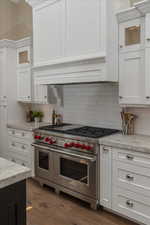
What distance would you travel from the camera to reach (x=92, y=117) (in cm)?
326

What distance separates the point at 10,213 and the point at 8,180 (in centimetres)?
21

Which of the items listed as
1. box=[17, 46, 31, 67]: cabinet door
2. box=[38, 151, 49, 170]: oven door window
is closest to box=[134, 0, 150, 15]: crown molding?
box=[17, 46, 31, 67]: cabinet door

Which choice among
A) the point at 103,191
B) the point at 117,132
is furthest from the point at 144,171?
the point at 117,132

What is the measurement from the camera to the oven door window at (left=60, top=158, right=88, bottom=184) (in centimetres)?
261

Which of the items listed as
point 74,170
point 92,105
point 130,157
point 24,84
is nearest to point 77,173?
point 74,170

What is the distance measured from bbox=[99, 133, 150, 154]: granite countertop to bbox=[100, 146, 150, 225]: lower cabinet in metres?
0.05

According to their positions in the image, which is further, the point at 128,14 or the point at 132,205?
the point at 128,14

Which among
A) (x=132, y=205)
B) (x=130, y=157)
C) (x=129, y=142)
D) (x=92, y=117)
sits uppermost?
(x=92, y=117)

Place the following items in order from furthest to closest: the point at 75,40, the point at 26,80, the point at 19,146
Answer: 1. the point at 26,80
2. the point at 19,146
3. the point at 75,40

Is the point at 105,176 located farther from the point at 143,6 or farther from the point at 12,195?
the point at 143,6

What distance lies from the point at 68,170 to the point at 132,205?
38.1 inches

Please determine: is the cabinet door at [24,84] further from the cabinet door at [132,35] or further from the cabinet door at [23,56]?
the cabinet door at [132,35]

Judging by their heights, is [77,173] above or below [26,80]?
below

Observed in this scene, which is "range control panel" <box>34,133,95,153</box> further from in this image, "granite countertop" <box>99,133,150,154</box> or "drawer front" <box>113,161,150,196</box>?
"drawer front" <box>113,161,150,196</box>
